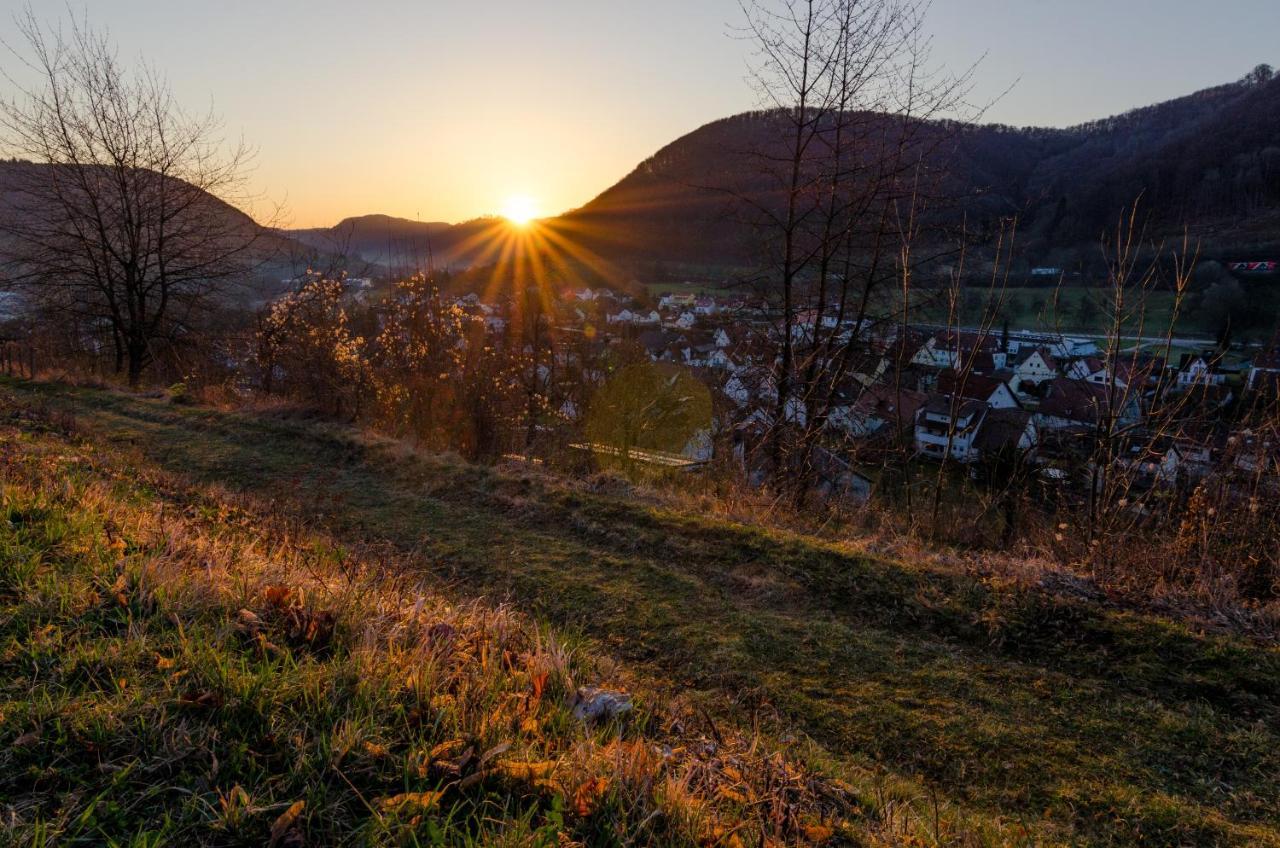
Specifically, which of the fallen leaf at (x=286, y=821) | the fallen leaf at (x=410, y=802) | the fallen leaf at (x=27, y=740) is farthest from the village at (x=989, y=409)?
the fallen leaf at (x=27, y=740)

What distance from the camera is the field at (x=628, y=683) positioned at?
168cm

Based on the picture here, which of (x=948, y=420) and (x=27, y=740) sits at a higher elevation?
(x=27, y=740)

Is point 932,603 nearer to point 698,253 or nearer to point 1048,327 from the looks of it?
point 1048,327

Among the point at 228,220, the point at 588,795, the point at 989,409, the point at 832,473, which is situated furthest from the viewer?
the point at 228,220

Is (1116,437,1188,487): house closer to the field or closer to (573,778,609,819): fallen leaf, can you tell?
the field

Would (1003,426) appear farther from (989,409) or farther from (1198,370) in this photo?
(1198,370)

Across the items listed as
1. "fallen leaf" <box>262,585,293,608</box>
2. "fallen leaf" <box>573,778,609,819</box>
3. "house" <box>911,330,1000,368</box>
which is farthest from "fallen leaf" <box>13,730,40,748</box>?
"house" <box>911,330,1000,368</box>

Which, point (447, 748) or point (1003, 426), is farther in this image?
point (1003, 426)

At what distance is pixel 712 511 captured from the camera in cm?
620

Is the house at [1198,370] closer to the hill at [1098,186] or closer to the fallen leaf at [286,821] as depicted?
the hill at [1098,186]

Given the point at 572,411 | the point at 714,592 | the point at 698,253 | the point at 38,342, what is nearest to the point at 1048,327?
the point at 714,592

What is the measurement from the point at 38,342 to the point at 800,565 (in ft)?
71.3

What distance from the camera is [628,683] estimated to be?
312 cm

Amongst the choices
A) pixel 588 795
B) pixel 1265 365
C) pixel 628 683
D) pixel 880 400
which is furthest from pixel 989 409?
pixel 588 795
